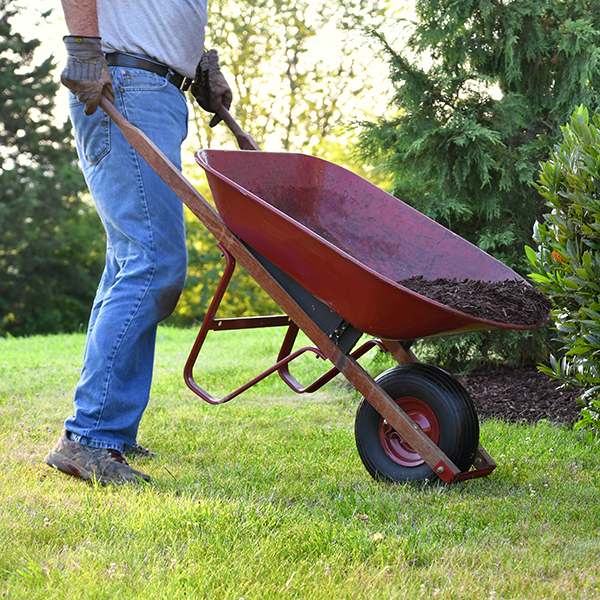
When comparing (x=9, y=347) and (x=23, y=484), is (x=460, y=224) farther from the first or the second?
(x=9, y=347)

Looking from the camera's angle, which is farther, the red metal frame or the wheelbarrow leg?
the red metal frame

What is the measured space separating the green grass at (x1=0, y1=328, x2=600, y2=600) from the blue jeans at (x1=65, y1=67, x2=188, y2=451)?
0.27 m

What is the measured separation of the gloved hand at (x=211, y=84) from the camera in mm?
A: 2879

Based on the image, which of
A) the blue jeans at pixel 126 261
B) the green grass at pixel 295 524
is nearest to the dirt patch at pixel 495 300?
the green grass at pixel 295 524

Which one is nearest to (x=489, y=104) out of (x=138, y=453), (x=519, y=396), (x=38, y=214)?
(x=519, y=396)

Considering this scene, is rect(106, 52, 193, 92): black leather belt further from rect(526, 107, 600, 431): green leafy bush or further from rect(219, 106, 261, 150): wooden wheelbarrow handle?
rect(526, 107, 600, 431): green leafy bush

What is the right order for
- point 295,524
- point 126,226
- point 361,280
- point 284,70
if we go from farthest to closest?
point 284,70
point 126,226
point 361,280
point 295,524

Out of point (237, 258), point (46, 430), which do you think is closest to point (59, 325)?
point (46, 430)

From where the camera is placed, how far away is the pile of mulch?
10.7 ft

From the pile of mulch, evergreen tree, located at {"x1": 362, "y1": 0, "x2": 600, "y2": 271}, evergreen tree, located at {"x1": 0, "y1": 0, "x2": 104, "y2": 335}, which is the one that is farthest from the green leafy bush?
evergreen tree, located at {"x1": 0, "y1": 0, "x2": 104, "y2": 335}

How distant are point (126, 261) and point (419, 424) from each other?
120 centimetres

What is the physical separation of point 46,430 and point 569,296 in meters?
2.42

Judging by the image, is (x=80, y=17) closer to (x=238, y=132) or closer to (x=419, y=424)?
(x=238, y=132)

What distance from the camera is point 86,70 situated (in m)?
2.21
